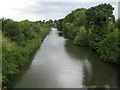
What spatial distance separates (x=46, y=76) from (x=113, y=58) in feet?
27.4

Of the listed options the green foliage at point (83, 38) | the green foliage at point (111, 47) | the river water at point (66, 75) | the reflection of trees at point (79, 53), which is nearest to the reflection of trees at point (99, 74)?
the river water at point (66, 75)

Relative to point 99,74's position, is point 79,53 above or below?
above

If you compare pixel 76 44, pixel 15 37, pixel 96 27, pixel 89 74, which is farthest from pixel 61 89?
pixel 76 44

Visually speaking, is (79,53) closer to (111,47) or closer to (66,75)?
(111,47)

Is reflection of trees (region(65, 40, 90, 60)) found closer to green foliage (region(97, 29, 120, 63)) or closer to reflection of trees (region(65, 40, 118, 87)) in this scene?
reflection of trees (region(65, 40, 118, 87))

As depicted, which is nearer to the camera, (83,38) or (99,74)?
(99,74)

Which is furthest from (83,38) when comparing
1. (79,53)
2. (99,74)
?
(99,74)

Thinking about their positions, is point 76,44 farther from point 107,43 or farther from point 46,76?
point 46,76

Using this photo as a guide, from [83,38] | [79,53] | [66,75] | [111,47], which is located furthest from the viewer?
[83,38]

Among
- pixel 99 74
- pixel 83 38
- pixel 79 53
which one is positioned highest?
pixel 83 38

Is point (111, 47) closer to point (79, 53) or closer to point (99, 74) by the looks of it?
point (99, 74)

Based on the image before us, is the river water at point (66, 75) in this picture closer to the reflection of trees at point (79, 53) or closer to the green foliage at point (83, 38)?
the reflection of trees at point (79, 53)

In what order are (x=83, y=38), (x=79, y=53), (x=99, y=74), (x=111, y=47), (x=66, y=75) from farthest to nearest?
(x=83, y=38), (x=79, y=53), (x=111, y=47), (x=99, y=74), (x=66, y=75)

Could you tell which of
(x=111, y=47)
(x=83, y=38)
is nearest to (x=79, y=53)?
(x=83, y=38)
